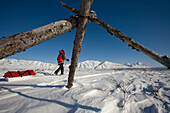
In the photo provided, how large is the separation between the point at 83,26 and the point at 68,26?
13.0 inches

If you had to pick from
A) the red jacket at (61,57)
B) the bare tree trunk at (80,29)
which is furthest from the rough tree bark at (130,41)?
the red jacket at (61,57)

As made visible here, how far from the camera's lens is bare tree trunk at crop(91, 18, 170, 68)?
118 centimetres

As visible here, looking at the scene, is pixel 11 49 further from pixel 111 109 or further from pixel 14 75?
pixel 14 75

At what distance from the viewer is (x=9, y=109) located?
1181 mm

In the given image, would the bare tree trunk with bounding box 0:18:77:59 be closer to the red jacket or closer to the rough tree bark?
the rough tree bark

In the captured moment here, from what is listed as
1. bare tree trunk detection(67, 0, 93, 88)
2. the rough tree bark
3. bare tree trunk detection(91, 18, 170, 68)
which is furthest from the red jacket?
bare tree trunk detection(91, 18, 170, 68)

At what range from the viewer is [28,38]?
106cm

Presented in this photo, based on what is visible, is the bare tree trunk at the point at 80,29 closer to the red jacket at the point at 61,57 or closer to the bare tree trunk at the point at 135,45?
the bare tree trunk at the point at 135,45

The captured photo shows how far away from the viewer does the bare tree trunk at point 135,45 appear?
118cm

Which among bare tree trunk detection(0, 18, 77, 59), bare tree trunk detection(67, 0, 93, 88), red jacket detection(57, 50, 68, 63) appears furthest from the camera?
red jacket detection(57, 50, 68, 63)

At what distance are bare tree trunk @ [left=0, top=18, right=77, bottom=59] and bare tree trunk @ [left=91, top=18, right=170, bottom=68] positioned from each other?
2.54ft

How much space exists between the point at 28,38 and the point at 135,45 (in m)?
1.77

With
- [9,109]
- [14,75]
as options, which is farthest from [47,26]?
[14,75]

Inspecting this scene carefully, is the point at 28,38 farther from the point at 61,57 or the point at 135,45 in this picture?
the point at 61,57
